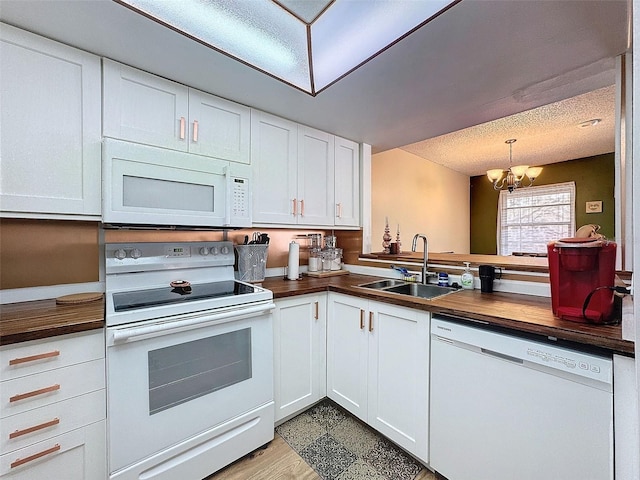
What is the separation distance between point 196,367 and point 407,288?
1.49m

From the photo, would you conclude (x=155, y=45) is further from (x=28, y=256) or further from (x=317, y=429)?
(x=317, y=429)

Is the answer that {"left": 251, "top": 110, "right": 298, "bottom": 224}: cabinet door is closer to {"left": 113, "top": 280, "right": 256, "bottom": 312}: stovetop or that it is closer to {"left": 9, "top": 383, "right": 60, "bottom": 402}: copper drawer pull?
{"left": 113, "top": 280, "right": 256, "bottom": 312}: stovetop

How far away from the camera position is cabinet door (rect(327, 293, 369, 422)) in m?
1.71

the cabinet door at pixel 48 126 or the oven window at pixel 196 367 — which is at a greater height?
the cabinet door at pixel 48 126

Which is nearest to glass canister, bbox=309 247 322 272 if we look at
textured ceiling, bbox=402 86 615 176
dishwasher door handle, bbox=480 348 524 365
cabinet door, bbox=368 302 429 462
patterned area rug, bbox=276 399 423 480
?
cabinet door, bbox=368 302 429 462

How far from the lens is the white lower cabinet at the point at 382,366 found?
1.41 meters

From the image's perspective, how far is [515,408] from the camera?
1.09m

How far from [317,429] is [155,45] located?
7.67ft

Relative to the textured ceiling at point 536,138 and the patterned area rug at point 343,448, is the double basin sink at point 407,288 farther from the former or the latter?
the textured ceiling at point 536,138

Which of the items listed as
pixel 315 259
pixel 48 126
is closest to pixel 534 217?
pixel 315 259

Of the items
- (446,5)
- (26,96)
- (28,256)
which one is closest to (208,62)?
(26,96)

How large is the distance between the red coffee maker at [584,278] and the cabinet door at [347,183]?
5.20ft

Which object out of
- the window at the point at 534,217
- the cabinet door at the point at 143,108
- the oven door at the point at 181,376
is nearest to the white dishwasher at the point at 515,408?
the oven door at the point at 181,376

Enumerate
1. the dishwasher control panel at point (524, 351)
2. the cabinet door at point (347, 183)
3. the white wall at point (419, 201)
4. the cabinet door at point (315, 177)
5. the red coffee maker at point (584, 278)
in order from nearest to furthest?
the dishwasher control panel at point (524, 351)
the red coffee maker at point (584, 278)
the cabinet door at point (315, 177)
the cabinet door at point (347, 183)
the white wall at point (419, 201)
